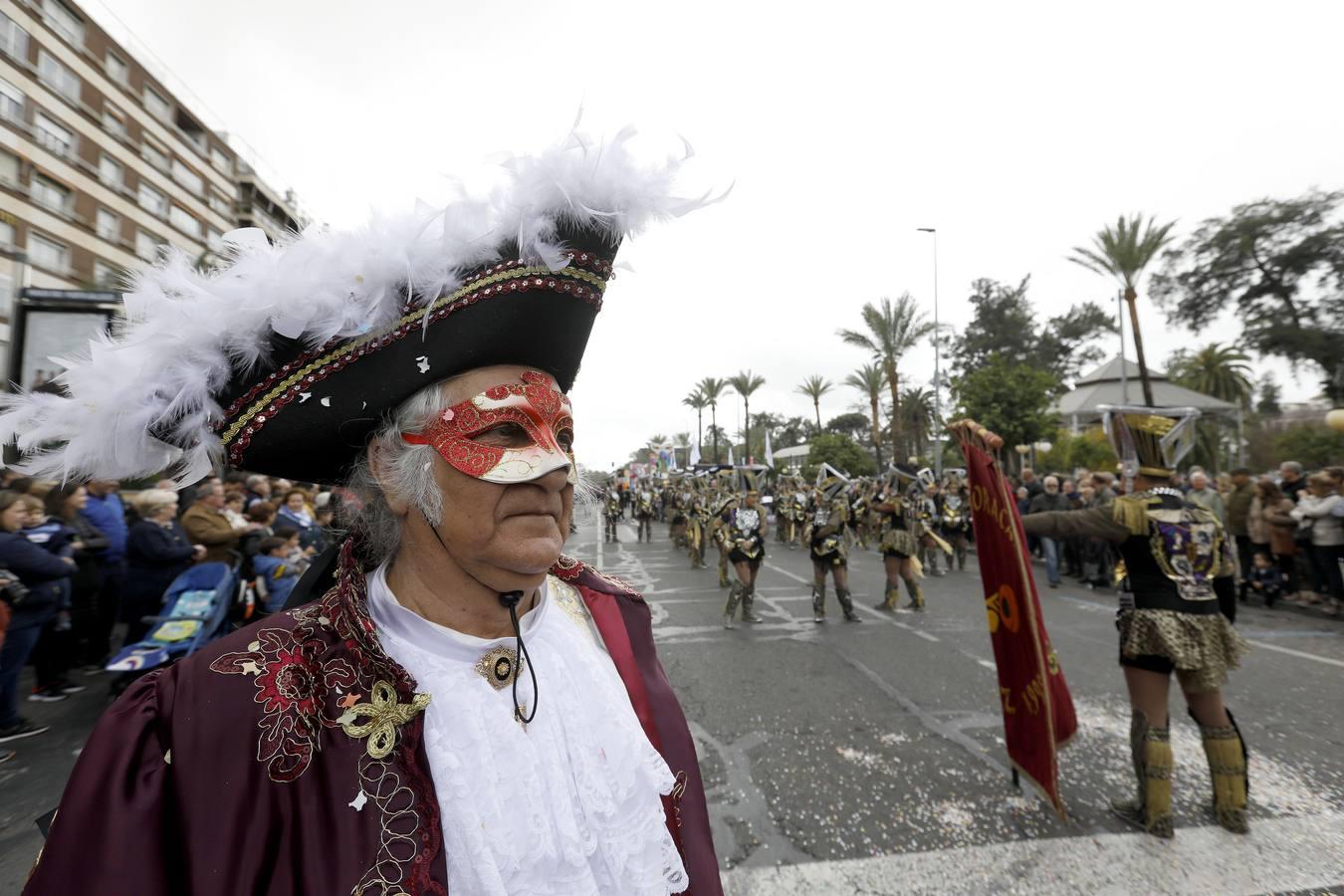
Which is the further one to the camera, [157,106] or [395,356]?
[157,106]

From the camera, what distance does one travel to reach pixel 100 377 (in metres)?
1.25

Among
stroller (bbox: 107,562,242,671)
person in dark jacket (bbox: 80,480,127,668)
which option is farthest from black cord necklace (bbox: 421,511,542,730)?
person in dark jacket (bbox: 80,480,127,668)

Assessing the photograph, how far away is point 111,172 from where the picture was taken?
29.3 meters

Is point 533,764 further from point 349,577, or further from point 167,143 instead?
point 167,143

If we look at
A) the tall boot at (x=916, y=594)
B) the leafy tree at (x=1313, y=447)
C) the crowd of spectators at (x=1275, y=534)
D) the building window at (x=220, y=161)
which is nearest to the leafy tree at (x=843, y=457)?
the leafy tree at (x=1313, y=447)

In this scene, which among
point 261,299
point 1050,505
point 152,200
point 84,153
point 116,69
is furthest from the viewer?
point 152,200

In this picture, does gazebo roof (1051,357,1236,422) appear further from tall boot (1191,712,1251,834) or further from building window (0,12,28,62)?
building window (0,12,28,62)

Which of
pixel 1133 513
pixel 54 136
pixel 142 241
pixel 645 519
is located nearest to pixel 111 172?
pixel 54 136

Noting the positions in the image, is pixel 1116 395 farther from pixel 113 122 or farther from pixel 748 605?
pixel 113 122

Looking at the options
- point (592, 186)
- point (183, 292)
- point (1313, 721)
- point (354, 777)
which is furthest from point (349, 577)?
point (1313, 721)

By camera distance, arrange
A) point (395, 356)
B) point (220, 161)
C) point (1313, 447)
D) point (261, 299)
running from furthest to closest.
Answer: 1. point (220, 161)
2. point (1313, 447)
3. point (395, 356)
4. point (261, 299)

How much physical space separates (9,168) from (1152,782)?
121 feet

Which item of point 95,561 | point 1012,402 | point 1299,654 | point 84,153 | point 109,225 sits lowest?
point 1299,654

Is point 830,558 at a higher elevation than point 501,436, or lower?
lower
